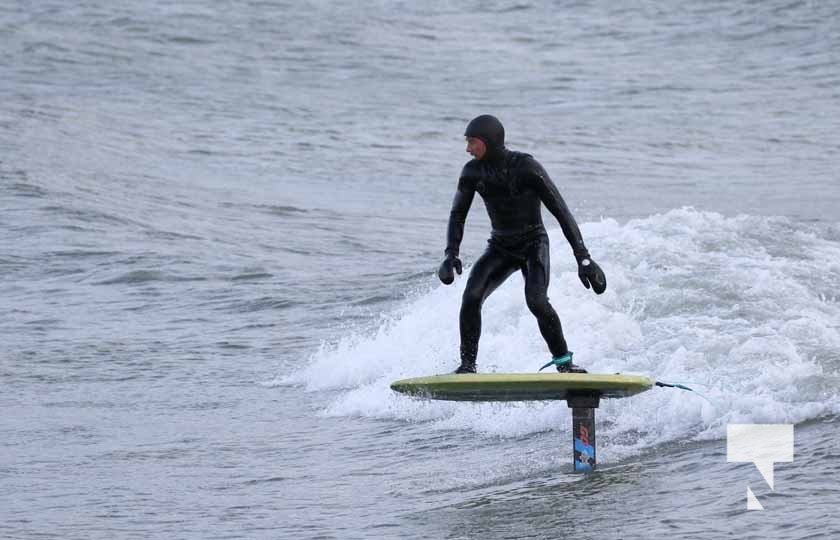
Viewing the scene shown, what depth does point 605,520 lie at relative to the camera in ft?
28.6

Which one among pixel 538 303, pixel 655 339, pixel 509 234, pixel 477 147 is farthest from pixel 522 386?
pixel 655 339

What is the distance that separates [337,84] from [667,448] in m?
31.7

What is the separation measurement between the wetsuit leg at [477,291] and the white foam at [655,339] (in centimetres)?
148

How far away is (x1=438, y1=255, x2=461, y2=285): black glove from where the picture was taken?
9.66 metres

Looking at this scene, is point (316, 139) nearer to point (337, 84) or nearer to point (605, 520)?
point (337, 84)

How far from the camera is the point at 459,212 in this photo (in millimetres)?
9914

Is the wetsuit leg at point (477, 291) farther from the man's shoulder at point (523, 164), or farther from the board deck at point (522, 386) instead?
the man's shoulder at point (523, 164)

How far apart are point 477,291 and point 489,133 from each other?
3.58 ft

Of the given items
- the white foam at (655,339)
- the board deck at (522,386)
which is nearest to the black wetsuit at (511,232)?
the board deck at (522,386)

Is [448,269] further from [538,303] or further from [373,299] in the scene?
[373,299]

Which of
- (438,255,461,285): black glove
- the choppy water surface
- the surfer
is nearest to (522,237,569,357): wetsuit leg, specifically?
the surfer

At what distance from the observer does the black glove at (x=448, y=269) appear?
31.7 ft

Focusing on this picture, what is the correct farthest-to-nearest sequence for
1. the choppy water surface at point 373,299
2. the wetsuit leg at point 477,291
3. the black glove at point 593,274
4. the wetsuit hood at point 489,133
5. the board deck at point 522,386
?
Result: the wetsuit leg at point 477,291 < the choppy water surface at point 373,299 < the wetsuit hood at point 489,133 < the black glove at point 593,274 < the board deck at point 522,386

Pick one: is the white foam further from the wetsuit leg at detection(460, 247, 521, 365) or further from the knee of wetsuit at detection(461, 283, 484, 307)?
the knee of wetsuit at detection(461, 283, 484, 307)
